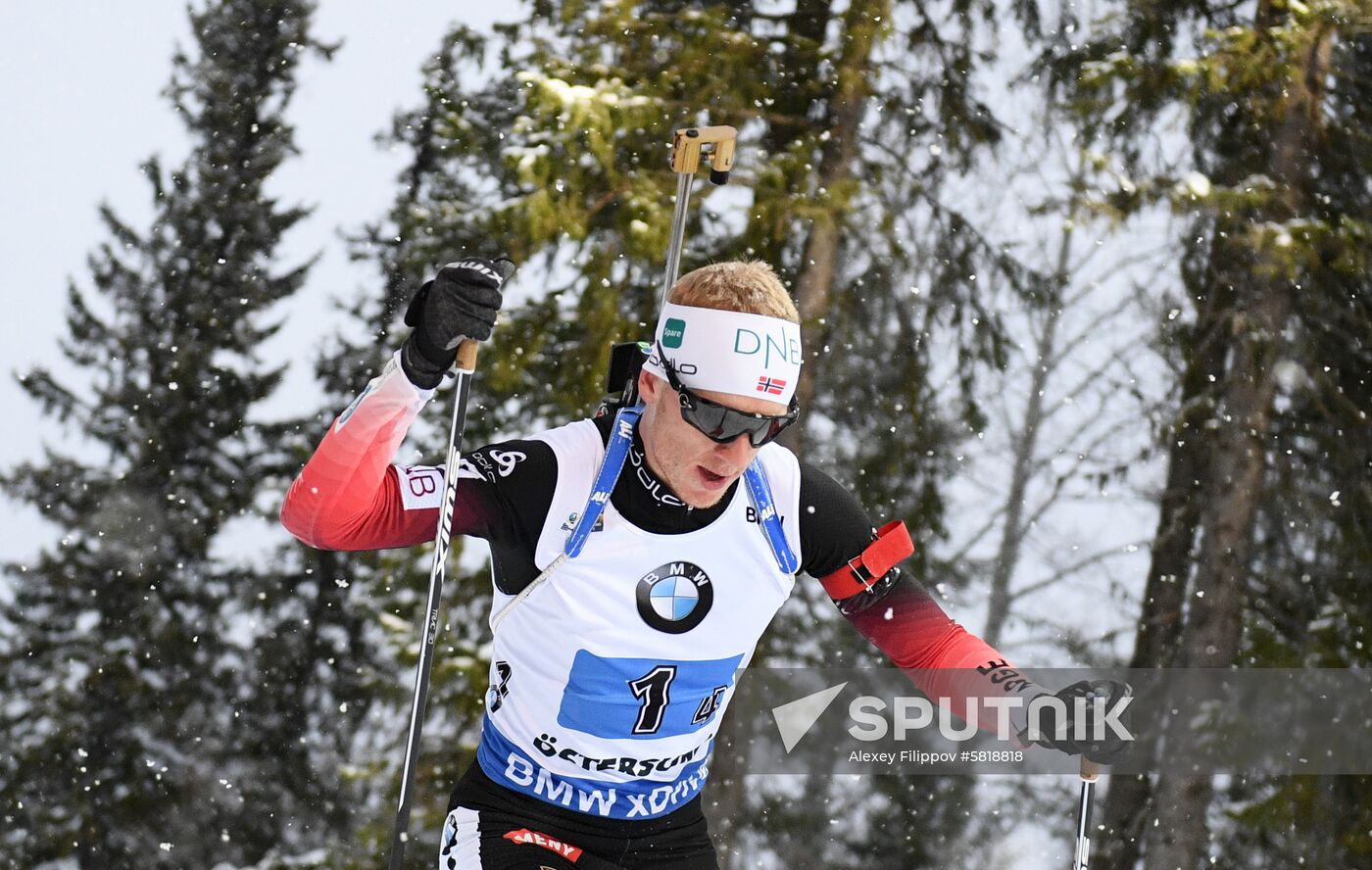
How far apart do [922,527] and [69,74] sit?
698 centimetres

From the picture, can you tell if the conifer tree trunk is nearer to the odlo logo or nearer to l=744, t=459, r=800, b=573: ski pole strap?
l=744, t=459, r=800, b=573: ski pole strap

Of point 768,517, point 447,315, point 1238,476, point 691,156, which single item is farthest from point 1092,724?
point 1238,476

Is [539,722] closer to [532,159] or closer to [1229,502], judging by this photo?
[532,159]

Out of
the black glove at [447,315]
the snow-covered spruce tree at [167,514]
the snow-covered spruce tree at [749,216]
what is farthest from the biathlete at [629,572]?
the snow-covered spruce tree at [167,514]

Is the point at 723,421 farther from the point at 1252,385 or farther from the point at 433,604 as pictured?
the point at 1252,385

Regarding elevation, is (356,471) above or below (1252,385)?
below

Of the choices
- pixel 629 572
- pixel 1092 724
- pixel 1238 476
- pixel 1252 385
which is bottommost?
pixel 1092 724

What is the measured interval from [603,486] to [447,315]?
1.56 ft

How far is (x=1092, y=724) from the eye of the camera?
2.53 m

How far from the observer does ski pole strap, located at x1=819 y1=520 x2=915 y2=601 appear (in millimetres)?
2742

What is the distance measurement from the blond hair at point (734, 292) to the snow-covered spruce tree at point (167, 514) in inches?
252

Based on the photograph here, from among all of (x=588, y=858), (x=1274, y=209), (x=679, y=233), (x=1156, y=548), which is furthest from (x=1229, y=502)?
(x=588, y=858)

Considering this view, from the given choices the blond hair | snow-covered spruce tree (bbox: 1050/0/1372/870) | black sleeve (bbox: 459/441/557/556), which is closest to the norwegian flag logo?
the blond hair

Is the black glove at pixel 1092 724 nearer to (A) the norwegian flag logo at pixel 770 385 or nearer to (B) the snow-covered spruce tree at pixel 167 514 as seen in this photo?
(A) the norwegian flag logo at pixel 770 385
